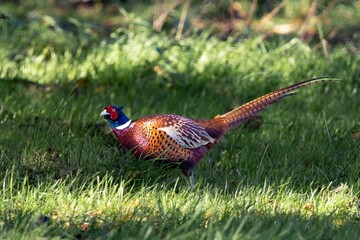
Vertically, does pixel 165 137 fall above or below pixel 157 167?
above

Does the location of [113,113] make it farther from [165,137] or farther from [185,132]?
[185,132]

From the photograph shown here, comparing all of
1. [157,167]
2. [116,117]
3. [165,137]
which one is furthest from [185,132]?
[116,117]

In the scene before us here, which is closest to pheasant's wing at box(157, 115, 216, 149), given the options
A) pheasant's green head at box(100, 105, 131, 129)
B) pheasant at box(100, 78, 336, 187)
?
pheasant at box(100, 78, 336, 187)

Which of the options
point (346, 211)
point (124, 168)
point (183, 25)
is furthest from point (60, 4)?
point (346, 211)

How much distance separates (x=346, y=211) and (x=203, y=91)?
2.96 meters

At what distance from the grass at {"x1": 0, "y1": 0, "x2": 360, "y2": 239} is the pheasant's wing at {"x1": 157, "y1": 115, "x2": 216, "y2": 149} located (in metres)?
0.23

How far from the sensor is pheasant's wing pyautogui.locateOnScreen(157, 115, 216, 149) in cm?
549

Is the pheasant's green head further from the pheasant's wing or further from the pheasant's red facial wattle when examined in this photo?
the pheasant's wing

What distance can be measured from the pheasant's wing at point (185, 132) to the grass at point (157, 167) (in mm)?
230

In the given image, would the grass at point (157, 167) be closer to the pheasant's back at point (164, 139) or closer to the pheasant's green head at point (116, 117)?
the pheasant's back at point (164, 139)

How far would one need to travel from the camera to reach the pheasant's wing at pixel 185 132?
18.0ft

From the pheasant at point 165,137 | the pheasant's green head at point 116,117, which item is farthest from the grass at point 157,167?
the pheasant's green head at point 116,117

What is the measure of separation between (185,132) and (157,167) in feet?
0.93

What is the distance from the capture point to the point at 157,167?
5492mm
